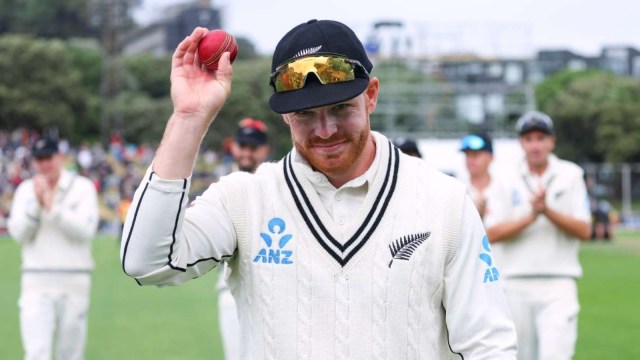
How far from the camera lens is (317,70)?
327cm

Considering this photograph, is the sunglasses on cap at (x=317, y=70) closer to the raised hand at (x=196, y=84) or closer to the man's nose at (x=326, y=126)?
the man's nose at (x=326, y=126)

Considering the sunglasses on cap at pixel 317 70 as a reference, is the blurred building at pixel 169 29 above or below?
above

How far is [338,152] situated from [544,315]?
A: 5149 mm

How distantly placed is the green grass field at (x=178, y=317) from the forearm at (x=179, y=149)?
872 cm

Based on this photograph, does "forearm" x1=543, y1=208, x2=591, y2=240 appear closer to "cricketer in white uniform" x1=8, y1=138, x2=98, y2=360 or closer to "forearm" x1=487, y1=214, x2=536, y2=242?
"forearm" x1=487, y1=214, x2=536, y2=242

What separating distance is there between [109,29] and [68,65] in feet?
22.8

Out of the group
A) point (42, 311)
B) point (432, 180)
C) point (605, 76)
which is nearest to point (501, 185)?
point (42, 311)

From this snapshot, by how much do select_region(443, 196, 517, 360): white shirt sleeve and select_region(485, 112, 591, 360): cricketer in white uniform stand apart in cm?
471

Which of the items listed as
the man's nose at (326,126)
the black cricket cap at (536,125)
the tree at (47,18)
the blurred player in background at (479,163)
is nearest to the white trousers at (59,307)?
the blurred player in background at (479,163)

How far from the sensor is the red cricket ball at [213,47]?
3139 millimetres

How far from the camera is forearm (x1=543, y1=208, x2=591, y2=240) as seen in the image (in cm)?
812

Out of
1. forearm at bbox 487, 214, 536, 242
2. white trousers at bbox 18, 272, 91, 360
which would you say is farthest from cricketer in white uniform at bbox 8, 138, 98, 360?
forearm at bbox 487, 214, 536, 242

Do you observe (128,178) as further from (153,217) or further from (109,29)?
(153,217)

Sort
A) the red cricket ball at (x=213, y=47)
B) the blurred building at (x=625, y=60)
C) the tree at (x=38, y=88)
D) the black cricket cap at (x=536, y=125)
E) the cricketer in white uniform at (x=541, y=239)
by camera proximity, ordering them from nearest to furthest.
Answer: the red cricket ball at (x=213, y=47)
the cricketer in white uniform at (x=541, y=239)
the black cricket cap at (x=536, y=125)
the tree at (x=38, y=88)
the blurred building at (x=625, y=60)
